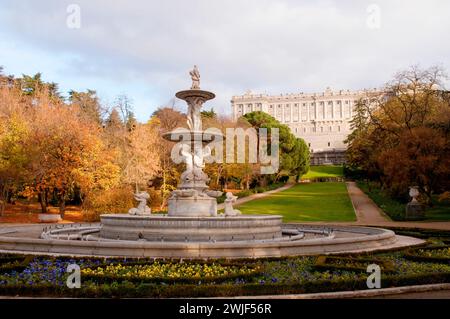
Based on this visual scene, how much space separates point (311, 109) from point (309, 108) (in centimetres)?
68

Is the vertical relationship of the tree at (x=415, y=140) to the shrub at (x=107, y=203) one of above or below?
above

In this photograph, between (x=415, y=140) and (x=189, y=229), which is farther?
(x=415, y=140)

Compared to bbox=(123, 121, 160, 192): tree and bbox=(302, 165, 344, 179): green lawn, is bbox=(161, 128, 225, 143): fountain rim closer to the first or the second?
bbox=(123, 121, 160, 192): tree

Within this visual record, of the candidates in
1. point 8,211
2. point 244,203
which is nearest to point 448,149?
point 244,203

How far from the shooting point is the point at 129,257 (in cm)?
1037

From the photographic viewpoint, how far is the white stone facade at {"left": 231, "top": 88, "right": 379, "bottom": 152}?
130 m

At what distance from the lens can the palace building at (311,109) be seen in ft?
416

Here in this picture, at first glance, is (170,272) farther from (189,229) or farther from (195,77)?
(195,77)

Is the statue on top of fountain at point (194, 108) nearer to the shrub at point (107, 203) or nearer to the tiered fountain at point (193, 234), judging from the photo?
the tiered fountain at point (193, 234)

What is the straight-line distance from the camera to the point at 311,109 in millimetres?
134500

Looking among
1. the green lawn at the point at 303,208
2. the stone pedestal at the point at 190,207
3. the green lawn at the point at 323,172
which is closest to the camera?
the stone pedestal at the point at 190,207

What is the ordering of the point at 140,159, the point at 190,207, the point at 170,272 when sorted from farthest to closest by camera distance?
the point at 140,159
the point at 190,207
the point at 170,272

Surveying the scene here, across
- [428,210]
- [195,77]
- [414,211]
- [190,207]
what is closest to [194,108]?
[195,77]

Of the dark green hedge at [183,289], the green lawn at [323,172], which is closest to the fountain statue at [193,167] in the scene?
the dark green hedge at [183,289]
